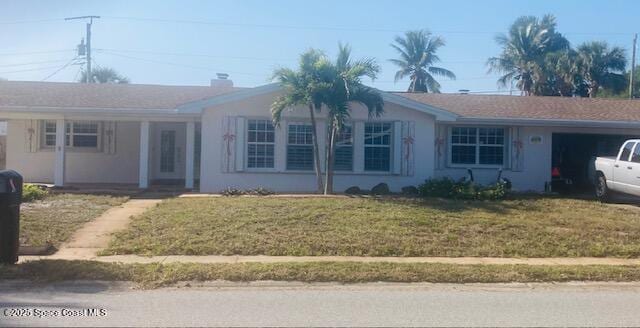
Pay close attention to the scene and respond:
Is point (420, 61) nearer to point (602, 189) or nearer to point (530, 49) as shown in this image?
point (530, 49)

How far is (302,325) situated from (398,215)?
23.4 ft

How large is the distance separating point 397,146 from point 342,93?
3185 millimetres

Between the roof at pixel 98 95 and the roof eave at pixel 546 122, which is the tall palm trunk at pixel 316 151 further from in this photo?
the roof eave at pixel 546 122

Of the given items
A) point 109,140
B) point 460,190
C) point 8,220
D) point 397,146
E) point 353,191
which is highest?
point 109,140

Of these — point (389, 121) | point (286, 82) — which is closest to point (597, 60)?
point (389, 121)

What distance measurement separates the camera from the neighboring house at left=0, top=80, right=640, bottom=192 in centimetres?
1800

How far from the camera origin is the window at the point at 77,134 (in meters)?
20.7

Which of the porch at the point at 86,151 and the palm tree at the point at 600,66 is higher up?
the palm tree at the point at 600,66

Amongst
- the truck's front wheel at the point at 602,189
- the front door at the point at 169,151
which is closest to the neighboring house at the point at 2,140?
the front door at the point at 169,151

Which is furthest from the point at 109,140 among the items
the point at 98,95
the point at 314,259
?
the point at 314,259

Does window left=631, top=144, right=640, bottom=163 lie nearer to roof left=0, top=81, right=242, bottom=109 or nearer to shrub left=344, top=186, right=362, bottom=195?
shrub left=344, top=186, right=362, bottom=195

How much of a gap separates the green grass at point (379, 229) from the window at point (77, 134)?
6.90 metres

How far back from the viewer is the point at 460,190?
1620 cm

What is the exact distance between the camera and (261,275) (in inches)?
358
